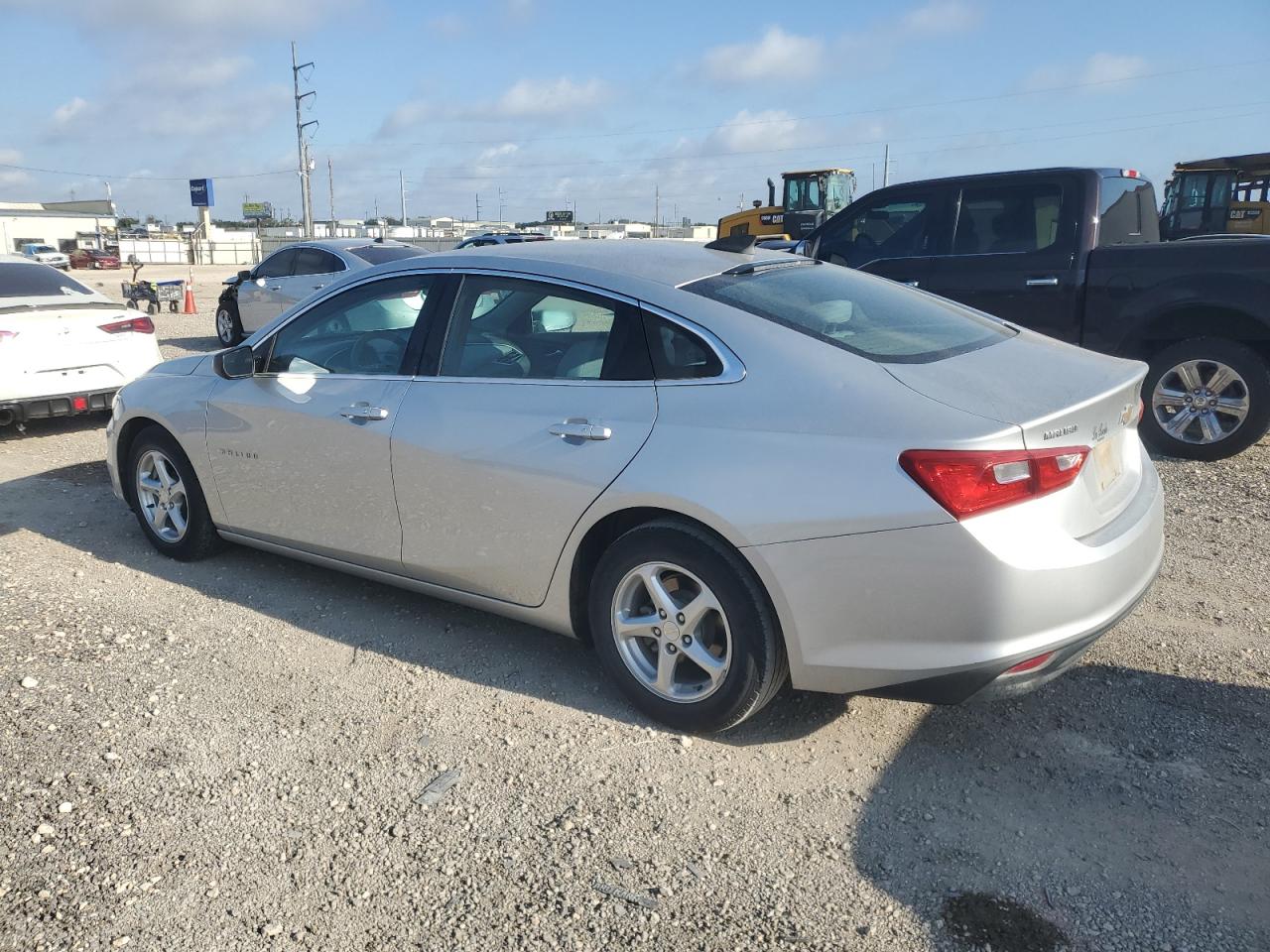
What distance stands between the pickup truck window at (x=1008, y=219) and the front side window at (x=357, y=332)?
17.4ft

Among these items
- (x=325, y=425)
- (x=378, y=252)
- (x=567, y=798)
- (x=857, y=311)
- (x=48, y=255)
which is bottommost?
(x=567, y=798)

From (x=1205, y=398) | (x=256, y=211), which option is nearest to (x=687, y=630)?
(x=1205, y=398)

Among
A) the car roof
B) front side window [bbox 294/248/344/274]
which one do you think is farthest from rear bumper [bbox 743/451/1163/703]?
front side window [bbox 294/248/344/274]

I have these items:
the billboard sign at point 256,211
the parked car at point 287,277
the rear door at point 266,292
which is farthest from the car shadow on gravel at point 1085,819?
the billboard sign at point 256,211

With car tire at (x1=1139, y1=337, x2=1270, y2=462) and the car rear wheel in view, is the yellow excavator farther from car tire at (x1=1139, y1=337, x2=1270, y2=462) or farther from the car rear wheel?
car tire at (x1=1139, y1=337, x2=1270, y2=462)

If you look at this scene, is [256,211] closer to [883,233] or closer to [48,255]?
[48,255]

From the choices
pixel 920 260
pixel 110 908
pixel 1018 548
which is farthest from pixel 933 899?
pixel 920 260

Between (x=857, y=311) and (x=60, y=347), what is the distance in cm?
685

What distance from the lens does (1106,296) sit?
23.6ft

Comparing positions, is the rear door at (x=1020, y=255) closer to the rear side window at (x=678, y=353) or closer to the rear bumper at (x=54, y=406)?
the rear side window at (x=678, y=353)

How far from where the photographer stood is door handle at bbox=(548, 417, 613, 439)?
341 cm

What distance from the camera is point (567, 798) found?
3.10m

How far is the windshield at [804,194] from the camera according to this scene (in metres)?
26.5

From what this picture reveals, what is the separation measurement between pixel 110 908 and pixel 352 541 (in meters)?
1.83
